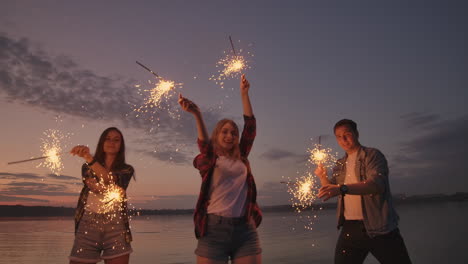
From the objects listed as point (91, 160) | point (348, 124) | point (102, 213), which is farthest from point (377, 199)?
point (91, 160)

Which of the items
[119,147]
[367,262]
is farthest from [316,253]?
[119,147]

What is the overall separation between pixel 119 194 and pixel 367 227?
2.85m

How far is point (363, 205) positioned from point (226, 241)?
5.61ft

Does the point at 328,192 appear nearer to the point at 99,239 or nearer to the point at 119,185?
the point at 119,185

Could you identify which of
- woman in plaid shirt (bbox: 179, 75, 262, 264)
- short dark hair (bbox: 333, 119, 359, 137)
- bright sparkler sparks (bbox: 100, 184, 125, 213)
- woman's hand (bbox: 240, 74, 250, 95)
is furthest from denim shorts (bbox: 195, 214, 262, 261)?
short dark hair (bbox: 333, 119, 359, 137)

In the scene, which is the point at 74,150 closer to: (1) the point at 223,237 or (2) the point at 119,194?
(2) the point at 119,194

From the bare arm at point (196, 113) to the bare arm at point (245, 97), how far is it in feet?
2.26

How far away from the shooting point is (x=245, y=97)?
13.8 ft

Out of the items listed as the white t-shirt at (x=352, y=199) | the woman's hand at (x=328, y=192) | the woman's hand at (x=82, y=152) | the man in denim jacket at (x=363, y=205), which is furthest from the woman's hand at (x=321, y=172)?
the woman's hand at (x=82, y=152)

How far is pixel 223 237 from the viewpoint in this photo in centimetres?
326

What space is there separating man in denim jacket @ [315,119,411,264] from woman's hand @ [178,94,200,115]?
1516 millimetres

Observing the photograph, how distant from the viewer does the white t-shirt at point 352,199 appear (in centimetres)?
409

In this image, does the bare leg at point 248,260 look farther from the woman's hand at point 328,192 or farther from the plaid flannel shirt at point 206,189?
the woman's hand at point 328,192

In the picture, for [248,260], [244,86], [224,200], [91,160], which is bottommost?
[248,260]
